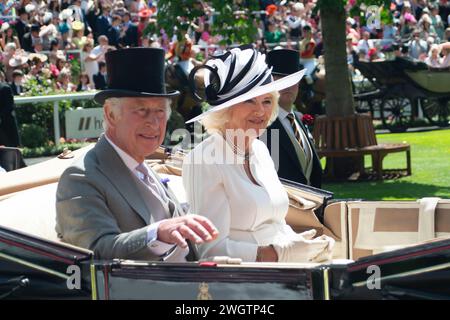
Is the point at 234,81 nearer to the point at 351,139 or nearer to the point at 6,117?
the point at 351,139

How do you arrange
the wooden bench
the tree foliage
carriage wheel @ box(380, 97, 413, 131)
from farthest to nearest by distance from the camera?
carriage wheel @ box(380, 97, 413, 131) < the wooden bench < the tree foliage

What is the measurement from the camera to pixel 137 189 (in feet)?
14.3

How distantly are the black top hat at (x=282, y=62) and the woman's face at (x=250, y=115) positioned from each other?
2.20 metres

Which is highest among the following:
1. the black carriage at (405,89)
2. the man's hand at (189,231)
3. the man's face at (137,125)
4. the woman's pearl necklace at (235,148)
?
the man's face at (137,125)

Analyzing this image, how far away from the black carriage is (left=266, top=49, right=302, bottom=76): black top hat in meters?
13.7

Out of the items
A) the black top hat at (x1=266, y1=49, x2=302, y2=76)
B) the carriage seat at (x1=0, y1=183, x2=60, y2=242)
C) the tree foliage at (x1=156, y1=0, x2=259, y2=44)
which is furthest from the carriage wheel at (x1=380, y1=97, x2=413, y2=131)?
the carriage seat at (x1=0, y1=183, x2=60, y2=242)

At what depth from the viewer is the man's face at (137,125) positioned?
434 cm

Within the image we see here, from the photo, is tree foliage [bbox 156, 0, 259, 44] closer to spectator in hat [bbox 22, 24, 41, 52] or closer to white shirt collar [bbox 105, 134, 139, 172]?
white shirt collar [bbox 105, 134, 139, 172]

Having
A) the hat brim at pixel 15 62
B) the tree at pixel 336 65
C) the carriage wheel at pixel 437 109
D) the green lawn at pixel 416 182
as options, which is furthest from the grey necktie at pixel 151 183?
the carriage wheel at pixel 437 109

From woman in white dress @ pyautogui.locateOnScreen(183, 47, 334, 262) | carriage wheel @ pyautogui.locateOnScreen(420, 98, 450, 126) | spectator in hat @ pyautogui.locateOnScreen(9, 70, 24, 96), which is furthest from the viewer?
carriage wheel @ pyautogui.locateOnScreen(420, 98, 450, 126)

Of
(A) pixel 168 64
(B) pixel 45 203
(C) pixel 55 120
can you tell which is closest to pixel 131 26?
(A) pixel 168 64

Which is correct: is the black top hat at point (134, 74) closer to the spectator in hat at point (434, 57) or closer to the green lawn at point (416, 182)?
the green lawn at point (416, 182)

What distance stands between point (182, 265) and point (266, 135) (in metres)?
3.20

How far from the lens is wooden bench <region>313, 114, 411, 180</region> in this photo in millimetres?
13179
